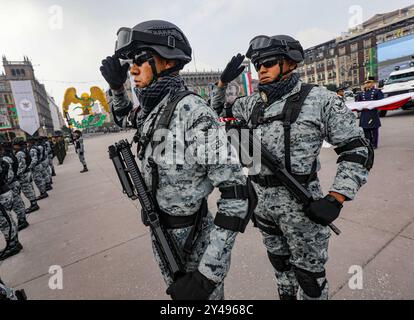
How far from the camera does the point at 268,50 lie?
5.29 ft

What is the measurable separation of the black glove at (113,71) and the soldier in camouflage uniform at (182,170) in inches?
2.3

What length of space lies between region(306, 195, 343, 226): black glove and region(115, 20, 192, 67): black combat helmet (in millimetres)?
1153

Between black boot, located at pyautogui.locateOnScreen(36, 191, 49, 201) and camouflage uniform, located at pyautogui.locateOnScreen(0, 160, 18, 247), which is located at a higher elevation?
camouflage uniform, located at pyautogui.locateOnScreen(0, 160, 18, 247)

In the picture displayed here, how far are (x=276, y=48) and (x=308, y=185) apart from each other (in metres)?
0.97

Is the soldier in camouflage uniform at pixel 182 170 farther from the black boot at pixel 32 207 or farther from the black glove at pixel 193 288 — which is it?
the black boot at pixel 32 207

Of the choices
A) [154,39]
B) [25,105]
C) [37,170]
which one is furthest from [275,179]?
[25,105]

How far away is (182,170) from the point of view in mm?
1144

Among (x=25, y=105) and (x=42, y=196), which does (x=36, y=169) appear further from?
(x=25, y=105)

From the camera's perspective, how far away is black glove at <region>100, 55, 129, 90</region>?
4.89 feet

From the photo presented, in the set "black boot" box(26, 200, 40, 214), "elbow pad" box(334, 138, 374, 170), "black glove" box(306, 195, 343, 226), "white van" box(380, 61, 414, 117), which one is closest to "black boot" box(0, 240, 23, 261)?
"black boot" box(26, 200, 40, 214)

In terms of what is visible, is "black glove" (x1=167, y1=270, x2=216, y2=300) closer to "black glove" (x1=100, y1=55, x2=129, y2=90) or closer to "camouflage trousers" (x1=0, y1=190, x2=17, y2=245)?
"black glove" (x1=100, y1=55, x2=129, y2=90)

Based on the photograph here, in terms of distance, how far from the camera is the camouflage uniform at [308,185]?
146 centimetres

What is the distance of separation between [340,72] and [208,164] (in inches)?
2900
